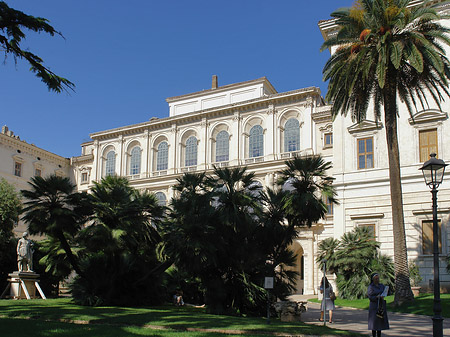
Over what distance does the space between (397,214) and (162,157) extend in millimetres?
36739

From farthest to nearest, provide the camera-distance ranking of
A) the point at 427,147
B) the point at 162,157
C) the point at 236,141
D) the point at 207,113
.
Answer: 1. the point at 162,157
2. the point at 207,113
3. the point at 236,141
4. the point at 427,147

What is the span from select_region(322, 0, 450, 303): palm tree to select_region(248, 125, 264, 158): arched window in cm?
2504

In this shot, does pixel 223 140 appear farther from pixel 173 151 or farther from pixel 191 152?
pixel 173 151

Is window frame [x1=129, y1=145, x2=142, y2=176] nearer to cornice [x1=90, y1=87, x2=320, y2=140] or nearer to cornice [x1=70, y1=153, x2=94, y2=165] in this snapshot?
cornice [x1=90, y1=87, x2=320, y2=140]

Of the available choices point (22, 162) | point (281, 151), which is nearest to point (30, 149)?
point (22, 162)

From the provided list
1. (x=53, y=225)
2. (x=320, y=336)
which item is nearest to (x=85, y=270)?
(x=53, y=225)

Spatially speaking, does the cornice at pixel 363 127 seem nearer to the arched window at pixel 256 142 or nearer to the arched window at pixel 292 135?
the arched window at pixel 292 135

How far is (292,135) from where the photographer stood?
4809 centimetres

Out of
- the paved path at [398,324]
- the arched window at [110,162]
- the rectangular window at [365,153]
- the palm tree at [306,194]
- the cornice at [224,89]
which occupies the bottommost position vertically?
the paved path at [398,324]

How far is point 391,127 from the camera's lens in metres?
22.8

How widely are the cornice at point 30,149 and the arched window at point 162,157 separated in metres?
15.5

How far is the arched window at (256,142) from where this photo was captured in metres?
49.8

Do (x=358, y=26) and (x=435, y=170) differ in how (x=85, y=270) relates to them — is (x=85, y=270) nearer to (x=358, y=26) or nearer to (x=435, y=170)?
(x=435, y=170)

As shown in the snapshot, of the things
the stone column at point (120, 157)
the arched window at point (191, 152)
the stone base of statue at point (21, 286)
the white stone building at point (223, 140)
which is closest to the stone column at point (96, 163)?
the white stone building at point (223, 140)
